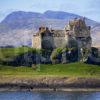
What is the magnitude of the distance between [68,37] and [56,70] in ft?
49.0

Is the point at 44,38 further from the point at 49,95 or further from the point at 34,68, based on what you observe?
the point at 49,95

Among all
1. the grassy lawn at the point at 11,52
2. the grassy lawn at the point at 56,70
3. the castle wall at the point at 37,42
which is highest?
the castle wall at the point at 37,42

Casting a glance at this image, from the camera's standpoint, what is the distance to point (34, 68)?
494 feet

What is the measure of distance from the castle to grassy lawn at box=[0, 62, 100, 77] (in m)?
9.12

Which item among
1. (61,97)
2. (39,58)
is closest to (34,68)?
(39,58)

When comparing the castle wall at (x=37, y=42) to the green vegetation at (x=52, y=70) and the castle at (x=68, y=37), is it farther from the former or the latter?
the green vegetation at (x=52, y=70)

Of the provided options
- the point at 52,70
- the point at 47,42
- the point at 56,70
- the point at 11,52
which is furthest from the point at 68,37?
the point at 11,52

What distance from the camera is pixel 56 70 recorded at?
485 ft

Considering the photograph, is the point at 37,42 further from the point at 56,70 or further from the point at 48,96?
the point at 48,96

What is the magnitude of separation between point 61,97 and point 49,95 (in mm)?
6252

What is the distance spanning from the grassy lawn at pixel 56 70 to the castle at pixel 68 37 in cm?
912

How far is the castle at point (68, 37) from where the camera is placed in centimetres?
16000

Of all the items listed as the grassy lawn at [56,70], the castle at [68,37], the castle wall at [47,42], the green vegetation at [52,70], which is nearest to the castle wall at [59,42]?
the castle at [68,37]

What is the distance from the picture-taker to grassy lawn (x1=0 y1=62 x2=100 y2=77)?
469ft
